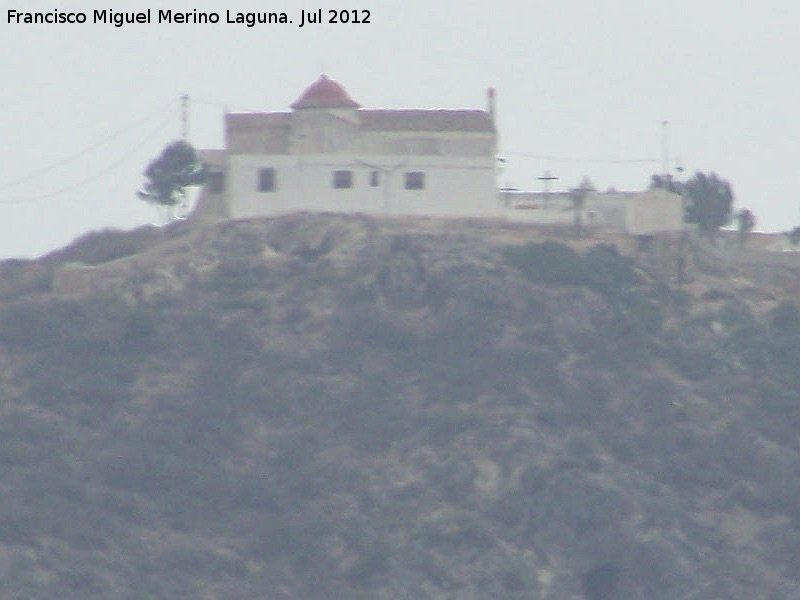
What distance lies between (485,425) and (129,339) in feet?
50.8

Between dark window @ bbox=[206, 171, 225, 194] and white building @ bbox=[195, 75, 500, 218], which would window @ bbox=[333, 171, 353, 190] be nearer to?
white building @ bbox=[195, 75, 500, 218]

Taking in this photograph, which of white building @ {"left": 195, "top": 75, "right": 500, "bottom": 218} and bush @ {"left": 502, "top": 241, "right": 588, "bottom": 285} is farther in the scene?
white building @ {"left": 195, "top": 75, "right": 500, "bottom": 218}

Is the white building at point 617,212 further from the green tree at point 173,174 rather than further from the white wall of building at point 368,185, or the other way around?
the green tree at point 173,174


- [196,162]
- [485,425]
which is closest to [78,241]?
[196,162]

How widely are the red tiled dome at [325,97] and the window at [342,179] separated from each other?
3532mm

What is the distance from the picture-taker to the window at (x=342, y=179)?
118312 millimetres

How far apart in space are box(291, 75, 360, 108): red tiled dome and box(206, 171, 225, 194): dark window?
4.52 meters

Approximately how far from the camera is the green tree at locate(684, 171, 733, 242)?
418 feet

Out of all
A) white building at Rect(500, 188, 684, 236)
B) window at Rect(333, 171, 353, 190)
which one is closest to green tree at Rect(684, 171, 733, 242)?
white building at Rect(500, 188, 684, 236)

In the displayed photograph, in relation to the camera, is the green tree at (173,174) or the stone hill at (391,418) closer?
the stone hill at (391,418)

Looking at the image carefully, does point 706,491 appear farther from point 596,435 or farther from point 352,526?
point 352,526

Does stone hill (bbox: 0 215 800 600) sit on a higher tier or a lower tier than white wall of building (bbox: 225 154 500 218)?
lower

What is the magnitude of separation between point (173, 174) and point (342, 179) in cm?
857

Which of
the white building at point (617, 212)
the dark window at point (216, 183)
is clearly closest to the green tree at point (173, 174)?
the dark window at point (216, 183)
